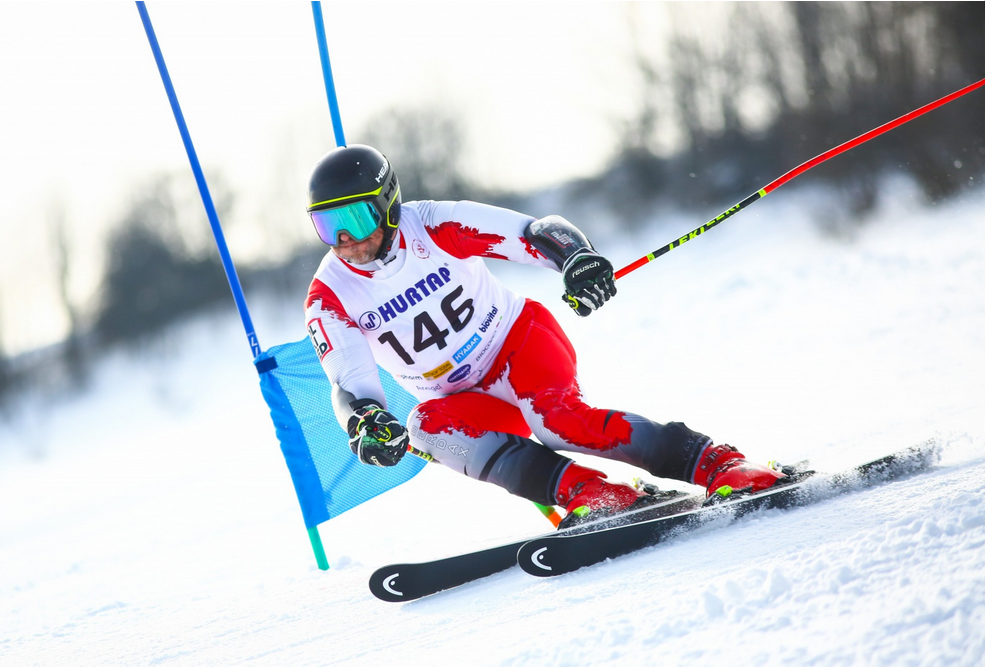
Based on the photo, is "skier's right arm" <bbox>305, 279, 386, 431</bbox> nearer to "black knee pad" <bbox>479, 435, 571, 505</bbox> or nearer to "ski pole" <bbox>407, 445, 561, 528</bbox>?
"ski pole" <bbox>407, 445, 561, 528</bbox>

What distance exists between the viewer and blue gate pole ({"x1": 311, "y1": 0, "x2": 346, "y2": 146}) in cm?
350

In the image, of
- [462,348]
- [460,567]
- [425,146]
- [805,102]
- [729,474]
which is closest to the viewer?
[729,474]

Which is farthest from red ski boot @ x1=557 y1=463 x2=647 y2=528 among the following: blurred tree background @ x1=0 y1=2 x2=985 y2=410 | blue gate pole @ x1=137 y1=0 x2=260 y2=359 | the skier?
blurred tree background @ x1=0 y1=2 x2=985 y2=410

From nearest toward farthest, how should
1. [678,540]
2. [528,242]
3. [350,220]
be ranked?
1. [678,540]
2. [350,220]
3. [528,242]

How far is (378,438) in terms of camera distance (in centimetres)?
229

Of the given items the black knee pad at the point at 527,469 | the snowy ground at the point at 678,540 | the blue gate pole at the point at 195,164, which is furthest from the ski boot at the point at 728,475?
the blue gate pole at the point at 195,164

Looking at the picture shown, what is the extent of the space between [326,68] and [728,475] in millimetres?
2745

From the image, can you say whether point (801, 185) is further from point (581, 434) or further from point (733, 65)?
point (581, 434)

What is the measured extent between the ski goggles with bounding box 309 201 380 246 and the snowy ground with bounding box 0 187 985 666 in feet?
4.18

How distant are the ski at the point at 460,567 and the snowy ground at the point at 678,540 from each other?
5cm

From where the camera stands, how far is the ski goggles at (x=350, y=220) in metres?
2.47

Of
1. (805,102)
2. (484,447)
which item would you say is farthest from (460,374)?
(805,102)

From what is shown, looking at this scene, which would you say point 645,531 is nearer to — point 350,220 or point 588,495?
point 588,495

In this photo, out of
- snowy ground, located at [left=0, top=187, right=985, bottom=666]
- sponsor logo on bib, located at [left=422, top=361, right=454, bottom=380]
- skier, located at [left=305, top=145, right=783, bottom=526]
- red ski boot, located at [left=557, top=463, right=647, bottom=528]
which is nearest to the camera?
snowy ground, located at [left=0, top=187, right=985, bottom=666]
